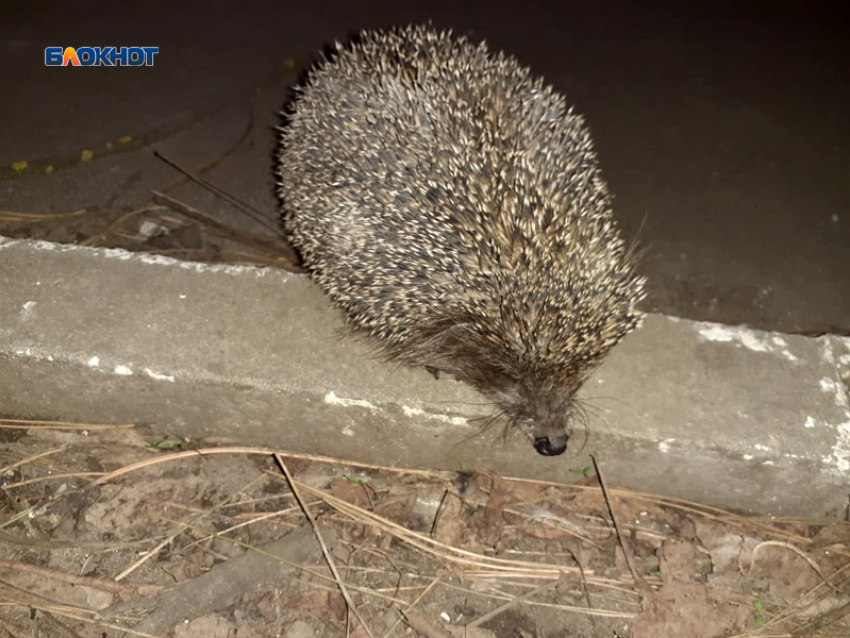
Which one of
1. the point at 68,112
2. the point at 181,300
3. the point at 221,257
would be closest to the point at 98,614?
the point at 181,300

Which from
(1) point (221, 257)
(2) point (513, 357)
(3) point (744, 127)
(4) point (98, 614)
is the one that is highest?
(3) point (744, 127)

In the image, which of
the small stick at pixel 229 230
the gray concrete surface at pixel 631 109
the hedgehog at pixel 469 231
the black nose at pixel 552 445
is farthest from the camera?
the gray concrete surface at pixel 631 109

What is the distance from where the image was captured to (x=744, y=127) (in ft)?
23.8

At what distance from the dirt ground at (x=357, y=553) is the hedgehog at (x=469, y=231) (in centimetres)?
65

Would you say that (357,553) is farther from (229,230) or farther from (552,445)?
(229,230)

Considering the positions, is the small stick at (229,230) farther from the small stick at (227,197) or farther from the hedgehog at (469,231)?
the hedgehog at (469,231)

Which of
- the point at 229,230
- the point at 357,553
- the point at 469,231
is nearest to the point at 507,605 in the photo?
the point at 357,553

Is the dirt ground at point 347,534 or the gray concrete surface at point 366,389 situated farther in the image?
the gray concrete surface at point 366,389

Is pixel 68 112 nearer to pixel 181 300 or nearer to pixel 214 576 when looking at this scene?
pixel 181 300

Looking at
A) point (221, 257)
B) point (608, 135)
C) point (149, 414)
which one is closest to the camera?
point (149, 414)

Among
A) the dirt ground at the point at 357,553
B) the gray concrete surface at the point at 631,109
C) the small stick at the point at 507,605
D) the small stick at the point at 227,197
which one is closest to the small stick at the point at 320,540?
the dirt ground at the point at 357,553

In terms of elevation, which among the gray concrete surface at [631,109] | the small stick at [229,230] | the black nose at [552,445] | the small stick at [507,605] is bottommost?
the small stick at [507,605]

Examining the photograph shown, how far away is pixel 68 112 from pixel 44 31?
4.94ft

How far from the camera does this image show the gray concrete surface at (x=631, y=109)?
5.82 m
